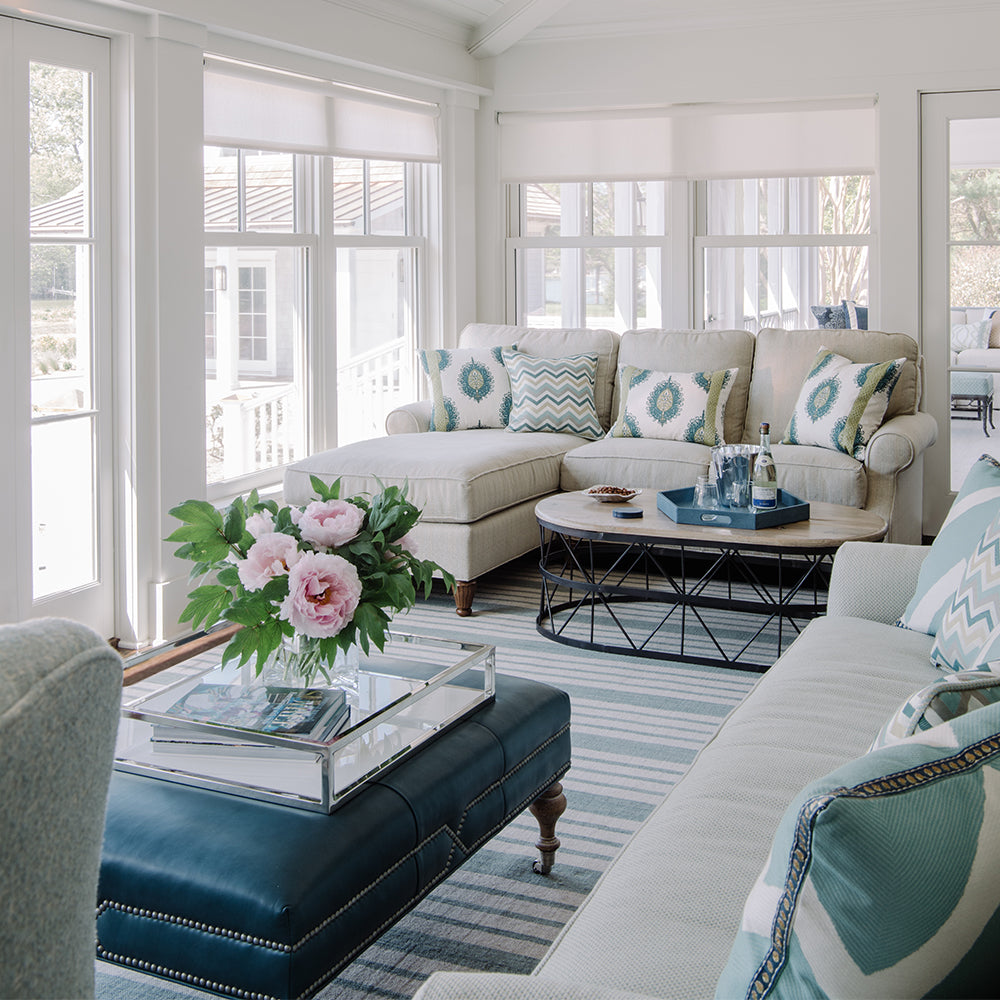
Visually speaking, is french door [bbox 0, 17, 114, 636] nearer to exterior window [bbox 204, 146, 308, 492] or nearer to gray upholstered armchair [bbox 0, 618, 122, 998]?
exterior window [bbox 204, 146, 308, 492]

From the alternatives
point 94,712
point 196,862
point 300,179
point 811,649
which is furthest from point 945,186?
point 94,712

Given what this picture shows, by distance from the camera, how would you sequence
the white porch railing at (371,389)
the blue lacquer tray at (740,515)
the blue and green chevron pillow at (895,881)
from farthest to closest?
the white porch railing at (371,389) < the blue lacquer tray at (740,515) < the blue and green chevron pillow at (895,881)

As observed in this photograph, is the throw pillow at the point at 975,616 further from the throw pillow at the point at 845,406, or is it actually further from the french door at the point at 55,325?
the french door at the point at 55,325

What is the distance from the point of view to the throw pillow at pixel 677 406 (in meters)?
5.07

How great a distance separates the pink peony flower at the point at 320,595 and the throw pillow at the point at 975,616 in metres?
1.09

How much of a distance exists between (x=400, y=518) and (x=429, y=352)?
3.49 meters

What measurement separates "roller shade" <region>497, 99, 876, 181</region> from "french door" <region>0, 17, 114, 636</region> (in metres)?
2.76

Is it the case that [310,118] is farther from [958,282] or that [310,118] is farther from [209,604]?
[209,604]

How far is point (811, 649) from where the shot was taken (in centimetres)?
244

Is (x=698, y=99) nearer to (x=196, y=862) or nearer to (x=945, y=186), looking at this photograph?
(x=945, y=186)

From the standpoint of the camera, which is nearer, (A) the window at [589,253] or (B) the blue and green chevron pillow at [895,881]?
(B) the blue and green chevron pillow at [895,881]

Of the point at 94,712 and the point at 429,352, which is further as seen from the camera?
the point at 429,352

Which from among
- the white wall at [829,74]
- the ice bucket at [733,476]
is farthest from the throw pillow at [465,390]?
the ice bucket at [733,476]

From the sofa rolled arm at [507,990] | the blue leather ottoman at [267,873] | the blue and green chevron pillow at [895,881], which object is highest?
the blue and green chevron pillow at [895,881]
